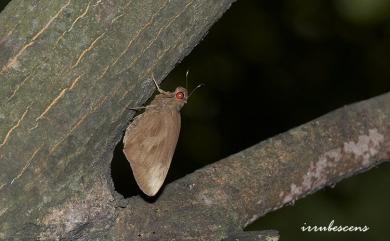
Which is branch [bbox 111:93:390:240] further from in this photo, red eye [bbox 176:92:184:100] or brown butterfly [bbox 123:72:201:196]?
red eye [bbox 176:92:184:100]

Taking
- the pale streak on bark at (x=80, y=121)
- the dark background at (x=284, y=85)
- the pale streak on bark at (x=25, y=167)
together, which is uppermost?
the pale streak on bark at (x=25, y=167)

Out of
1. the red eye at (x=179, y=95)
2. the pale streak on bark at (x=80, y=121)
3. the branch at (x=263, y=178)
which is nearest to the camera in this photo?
the pale streak on bark at (x=80, y=121)

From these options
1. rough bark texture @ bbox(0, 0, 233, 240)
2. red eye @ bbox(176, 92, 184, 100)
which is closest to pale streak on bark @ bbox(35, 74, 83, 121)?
rough bark texture @ bbox(0, 0, 233, 240)

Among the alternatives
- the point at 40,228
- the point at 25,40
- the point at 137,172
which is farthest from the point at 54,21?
the point at 137,172

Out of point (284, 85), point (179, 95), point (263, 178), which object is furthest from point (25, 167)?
point (284, 85)

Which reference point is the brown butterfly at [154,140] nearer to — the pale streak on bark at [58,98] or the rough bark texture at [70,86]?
the rough bark texture at [70,86]

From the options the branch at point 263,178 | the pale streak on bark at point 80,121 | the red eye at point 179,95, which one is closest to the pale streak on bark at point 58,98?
the pale streak on bark at point 80,121

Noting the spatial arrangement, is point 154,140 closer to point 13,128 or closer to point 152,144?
point 152,144
